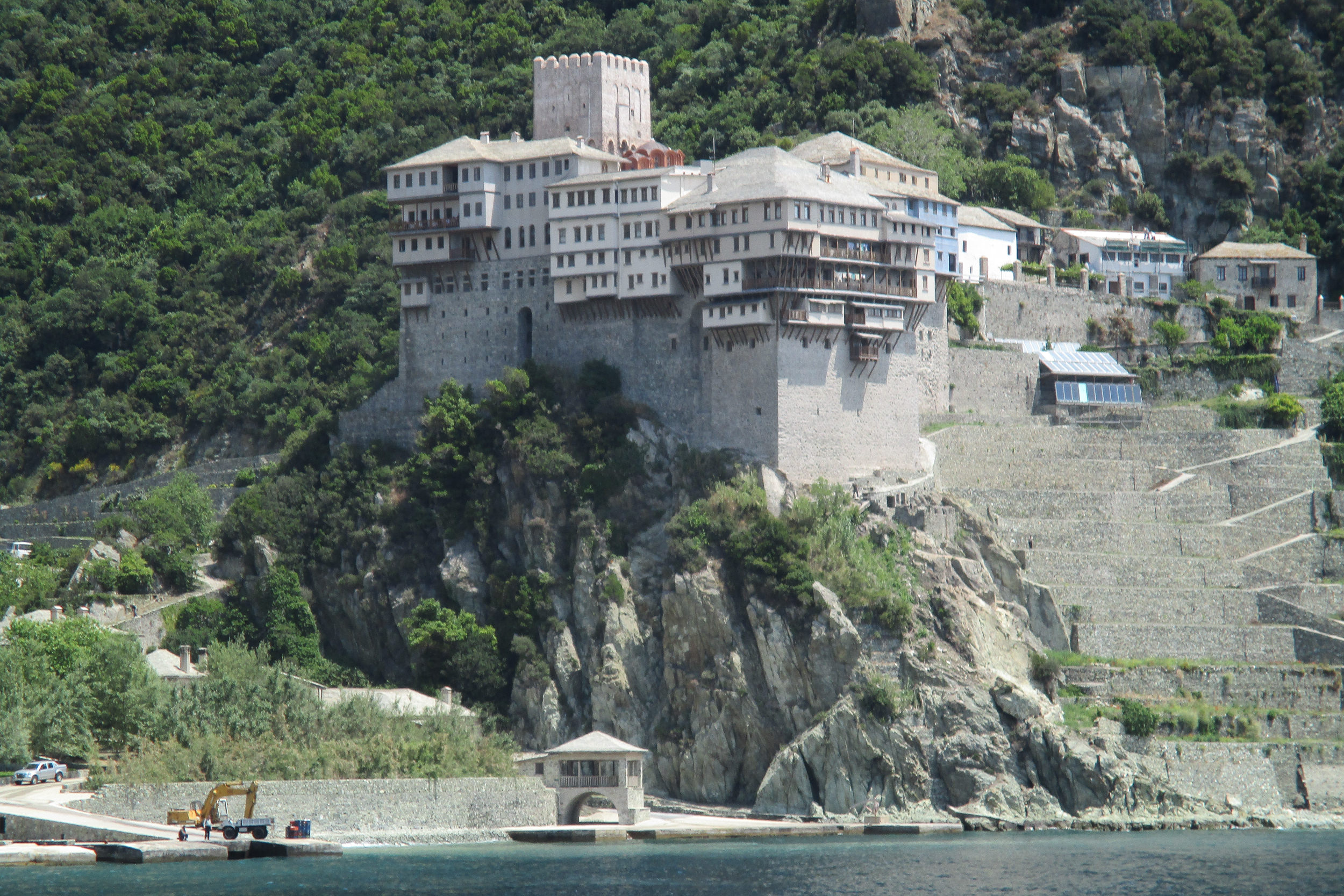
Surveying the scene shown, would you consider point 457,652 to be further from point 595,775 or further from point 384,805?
point 384,805

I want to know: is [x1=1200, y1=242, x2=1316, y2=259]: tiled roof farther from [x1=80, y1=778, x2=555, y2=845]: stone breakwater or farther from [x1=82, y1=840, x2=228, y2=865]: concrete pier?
[x1=82, y1=840, x2=228, y2=865]: concrete pier

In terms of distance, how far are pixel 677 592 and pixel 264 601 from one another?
52.9ft

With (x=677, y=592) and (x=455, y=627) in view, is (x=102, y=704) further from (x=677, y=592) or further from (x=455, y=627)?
(x=677, y=592)

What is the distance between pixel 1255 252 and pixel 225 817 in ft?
180

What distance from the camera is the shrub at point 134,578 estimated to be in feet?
289

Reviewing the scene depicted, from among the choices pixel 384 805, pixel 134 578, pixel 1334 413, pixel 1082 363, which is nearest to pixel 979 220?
pixel 1082 363

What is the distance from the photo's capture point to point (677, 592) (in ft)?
264

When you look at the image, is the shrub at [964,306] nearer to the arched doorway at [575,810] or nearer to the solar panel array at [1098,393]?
the solar panel array at [1098,393]

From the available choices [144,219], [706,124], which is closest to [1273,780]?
[706,124]

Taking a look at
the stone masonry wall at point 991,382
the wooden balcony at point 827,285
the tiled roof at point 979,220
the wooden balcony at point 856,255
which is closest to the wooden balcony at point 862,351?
the wooden balcony at point 827,285

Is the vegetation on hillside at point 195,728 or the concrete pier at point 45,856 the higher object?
the vegetation on hillside at point 195,728

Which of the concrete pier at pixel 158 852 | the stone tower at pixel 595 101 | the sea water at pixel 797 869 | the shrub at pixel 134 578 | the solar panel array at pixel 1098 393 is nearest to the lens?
the sea water at pixel 797 869

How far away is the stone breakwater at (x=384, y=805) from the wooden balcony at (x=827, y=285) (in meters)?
19.3

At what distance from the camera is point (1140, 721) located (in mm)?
78250
